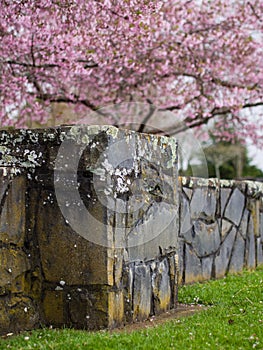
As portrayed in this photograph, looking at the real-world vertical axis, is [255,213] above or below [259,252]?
above

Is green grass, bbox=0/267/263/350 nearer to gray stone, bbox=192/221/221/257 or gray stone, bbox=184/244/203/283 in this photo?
gray stone, bbox=184/244/203/283

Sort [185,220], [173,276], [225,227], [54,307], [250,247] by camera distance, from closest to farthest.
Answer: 1. [54,307]
2. [173,276]
3. [185,220]
4. [225,227]
5. [250,247]

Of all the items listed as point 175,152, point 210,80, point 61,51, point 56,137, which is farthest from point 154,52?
point 56,137

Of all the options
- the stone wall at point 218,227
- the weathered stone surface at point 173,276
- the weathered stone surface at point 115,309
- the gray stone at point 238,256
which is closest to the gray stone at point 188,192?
the stone wall at point 218,227

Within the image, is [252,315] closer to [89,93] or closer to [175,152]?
[175,152]

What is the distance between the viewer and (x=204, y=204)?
6.92m

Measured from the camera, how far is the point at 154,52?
9930mm

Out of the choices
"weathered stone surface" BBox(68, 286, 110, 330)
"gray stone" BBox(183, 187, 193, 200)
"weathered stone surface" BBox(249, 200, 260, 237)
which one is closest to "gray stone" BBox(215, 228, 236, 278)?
"weathered stone surface" BBox(249, 200, 260, 237)

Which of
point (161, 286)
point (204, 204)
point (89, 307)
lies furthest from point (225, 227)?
point (89, 307)

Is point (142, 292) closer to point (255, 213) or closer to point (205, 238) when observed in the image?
point (205, 238)

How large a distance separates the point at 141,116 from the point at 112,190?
29.1 feet

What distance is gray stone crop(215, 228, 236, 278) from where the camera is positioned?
710cm

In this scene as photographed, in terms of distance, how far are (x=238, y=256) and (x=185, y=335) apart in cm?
381

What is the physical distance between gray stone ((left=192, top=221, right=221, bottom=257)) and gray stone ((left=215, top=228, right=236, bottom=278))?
120 mm
